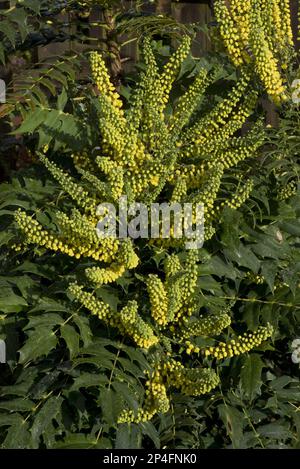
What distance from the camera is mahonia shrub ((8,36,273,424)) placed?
2547mm

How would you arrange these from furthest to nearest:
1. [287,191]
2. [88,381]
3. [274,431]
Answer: [287,191], [274,431], [88,381]

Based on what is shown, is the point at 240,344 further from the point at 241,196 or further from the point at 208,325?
the point at 241,196

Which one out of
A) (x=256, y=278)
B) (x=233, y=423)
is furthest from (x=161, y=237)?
(x=233, y=423)

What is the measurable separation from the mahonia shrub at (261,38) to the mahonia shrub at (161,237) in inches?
3.2

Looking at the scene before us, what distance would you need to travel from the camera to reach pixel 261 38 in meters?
2.87

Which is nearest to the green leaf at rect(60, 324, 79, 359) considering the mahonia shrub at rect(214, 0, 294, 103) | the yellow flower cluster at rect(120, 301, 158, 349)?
the yellow flower cluster at rect(120, 301, 158, 349)

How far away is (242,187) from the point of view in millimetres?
2742

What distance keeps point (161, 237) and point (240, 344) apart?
15.6 inches

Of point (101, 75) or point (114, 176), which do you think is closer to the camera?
point (114, 176)

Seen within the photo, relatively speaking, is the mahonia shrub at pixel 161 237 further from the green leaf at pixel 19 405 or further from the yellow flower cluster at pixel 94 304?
the green leaf at pixel 19 405

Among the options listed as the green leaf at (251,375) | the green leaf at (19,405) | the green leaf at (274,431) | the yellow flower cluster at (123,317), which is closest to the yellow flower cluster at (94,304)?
the yellow flower cluster at (123,317)
